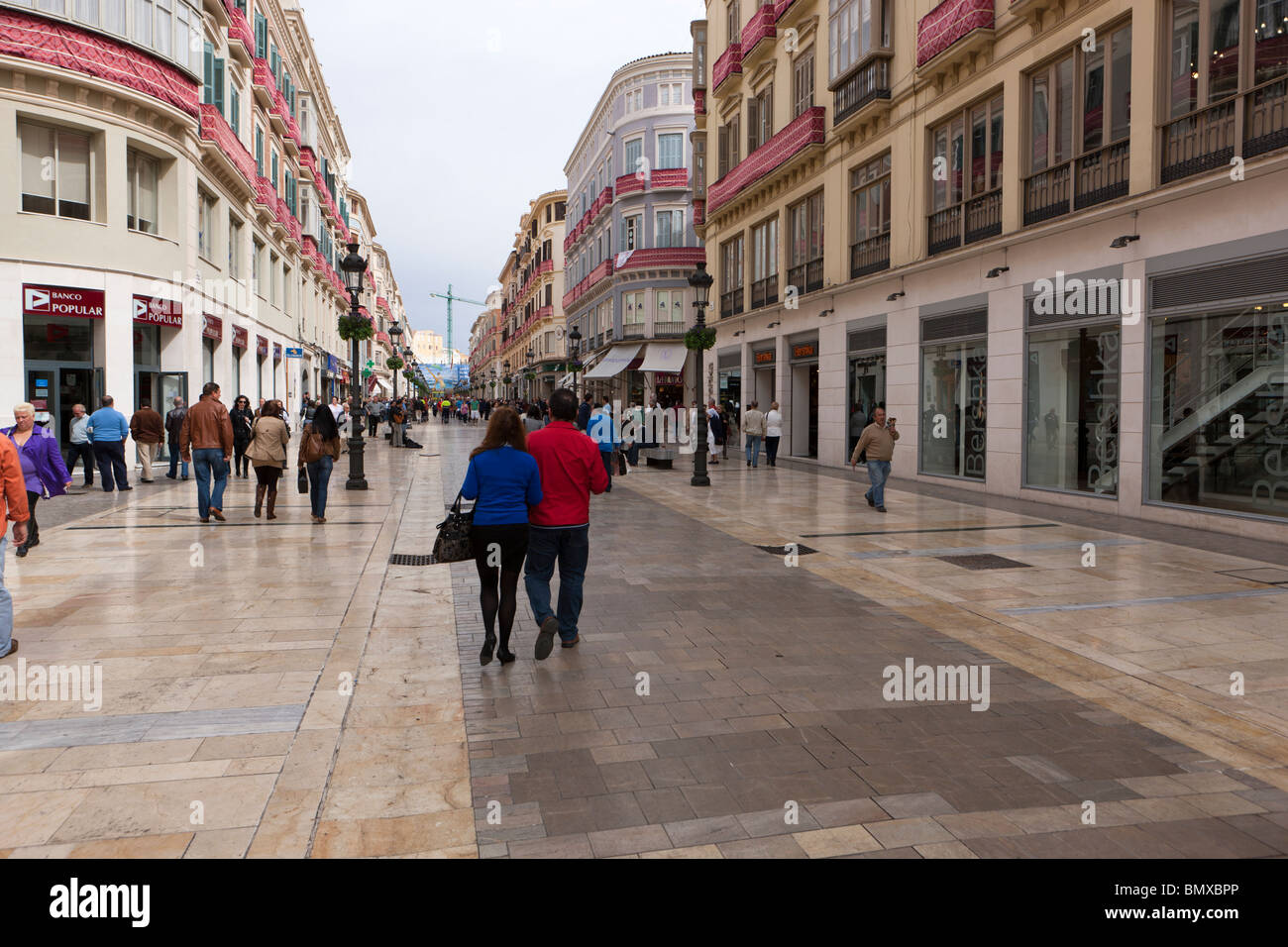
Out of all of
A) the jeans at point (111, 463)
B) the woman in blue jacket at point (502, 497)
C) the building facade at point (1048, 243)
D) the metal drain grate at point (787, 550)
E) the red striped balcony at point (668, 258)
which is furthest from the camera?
the red striped balcony at point (668, 258)

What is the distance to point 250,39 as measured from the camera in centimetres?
2861

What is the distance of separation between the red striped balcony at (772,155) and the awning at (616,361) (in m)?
11.4

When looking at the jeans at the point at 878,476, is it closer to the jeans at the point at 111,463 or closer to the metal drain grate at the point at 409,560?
the metal drain grate at the point at 409,560

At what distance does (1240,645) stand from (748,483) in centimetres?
1300

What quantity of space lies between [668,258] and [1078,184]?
2975 cm

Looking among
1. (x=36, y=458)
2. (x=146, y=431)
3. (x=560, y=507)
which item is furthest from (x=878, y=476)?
(x=146, y=431)

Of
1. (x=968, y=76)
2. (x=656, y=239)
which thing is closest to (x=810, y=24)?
(x=968, y=76)

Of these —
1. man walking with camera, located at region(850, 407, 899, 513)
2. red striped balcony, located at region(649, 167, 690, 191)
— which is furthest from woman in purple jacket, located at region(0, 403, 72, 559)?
red striped balcony, located at region(649, 167, 690, 191)

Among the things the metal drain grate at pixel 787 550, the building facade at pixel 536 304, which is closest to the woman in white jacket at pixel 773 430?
the metal drain grate at pixel 787 550

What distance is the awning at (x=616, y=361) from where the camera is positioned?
4356 cm

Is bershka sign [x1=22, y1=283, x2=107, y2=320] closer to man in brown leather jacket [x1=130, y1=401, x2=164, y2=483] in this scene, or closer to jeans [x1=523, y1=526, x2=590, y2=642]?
man in brown leather jacket [x1=130, y1=401, x2=164, y2=483]

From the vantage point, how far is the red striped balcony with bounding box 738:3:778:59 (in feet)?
88.5

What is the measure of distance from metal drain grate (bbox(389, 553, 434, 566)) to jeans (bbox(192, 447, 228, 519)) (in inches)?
153

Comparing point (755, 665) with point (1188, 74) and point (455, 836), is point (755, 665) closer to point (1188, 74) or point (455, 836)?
point (455, 836)
